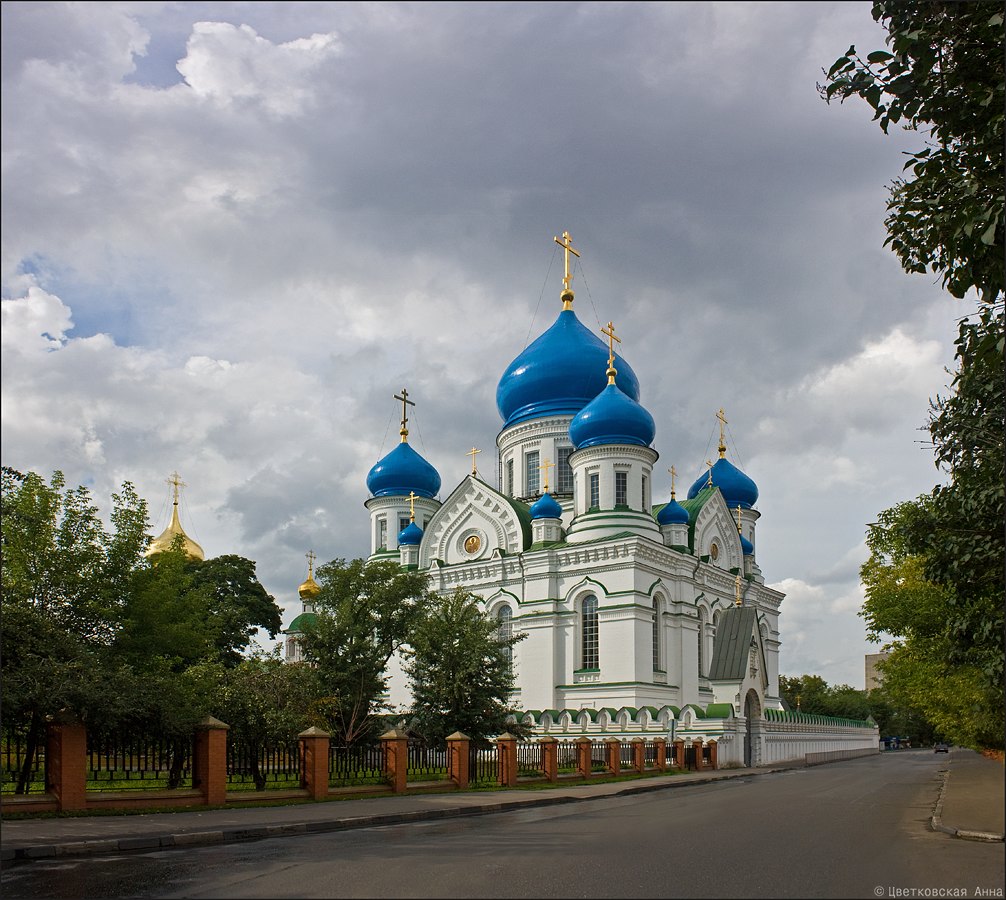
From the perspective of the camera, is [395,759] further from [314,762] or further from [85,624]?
[85,624]

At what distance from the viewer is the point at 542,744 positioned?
1067 inches

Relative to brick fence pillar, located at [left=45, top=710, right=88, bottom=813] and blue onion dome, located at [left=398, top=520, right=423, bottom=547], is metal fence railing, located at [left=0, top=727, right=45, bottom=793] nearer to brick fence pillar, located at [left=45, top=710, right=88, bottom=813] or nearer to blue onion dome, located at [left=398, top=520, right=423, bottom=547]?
brick fence pillar, located at [left=45, top=710, right=88, bottom=813]

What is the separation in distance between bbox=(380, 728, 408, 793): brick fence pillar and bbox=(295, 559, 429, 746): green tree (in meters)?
3.42

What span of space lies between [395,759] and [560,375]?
25.9 metres

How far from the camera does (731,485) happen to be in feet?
168

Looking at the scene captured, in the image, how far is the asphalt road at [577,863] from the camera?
30.2 feet

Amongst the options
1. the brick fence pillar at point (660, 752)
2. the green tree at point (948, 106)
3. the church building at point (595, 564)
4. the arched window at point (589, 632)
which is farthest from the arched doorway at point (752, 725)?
the green tree at point (948, 106)

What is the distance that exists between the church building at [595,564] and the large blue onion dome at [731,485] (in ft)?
10.2

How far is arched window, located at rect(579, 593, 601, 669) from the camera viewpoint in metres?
38.2

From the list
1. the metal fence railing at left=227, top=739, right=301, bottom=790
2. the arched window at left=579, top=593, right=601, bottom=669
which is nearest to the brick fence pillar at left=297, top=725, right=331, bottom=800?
the metal fence railing at left=227, top=739, right=301, bottom=790

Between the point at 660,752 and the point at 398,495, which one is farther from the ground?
the point at 398,495

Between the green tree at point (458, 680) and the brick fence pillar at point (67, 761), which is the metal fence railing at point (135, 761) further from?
the green tree at point (458, 680)

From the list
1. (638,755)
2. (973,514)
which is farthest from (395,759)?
(973,514)

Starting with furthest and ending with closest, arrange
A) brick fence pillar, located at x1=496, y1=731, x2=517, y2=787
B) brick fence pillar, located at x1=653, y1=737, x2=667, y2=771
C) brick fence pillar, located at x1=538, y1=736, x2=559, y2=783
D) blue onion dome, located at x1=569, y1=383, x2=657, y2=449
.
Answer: blue onion dome, located at x1=569, y1=383, x2=657, y2=449
brick fence pillar, located at x1=653, y1=737, x2=667, y2=771
brick fence pillar, located at x1=538, y1=736, x2=559, y2=783
brick fence pillar, located at x1=496, y1=731, x2=517, y2=787
